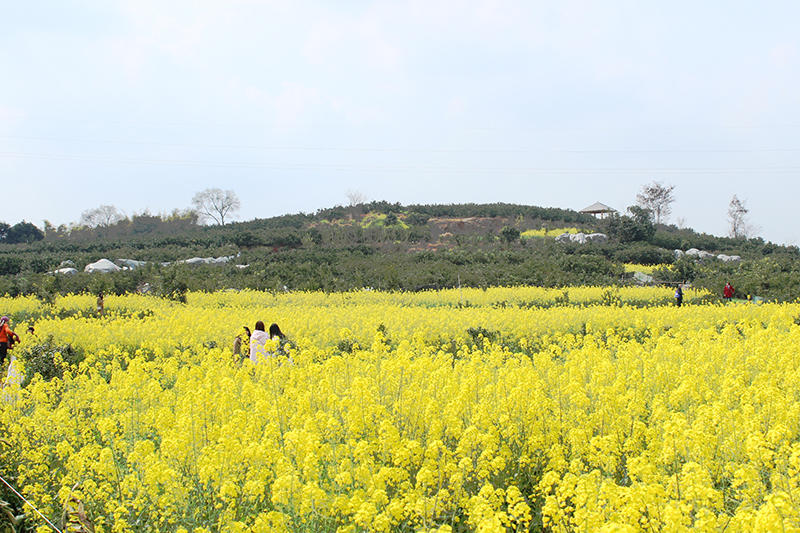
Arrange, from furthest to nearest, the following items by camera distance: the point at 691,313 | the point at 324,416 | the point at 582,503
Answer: the point at 691,313 → the point at 324,416 → the point at 582,503

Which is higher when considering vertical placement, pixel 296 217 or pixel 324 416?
pixel 296 217

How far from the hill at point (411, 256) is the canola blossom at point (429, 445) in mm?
15342

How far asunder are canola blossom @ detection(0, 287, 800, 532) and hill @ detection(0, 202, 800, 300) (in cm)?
1534

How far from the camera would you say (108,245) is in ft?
146

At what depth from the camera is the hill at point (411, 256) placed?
24.9 meters

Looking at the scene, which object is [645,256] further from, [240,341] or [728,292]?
[240,341]

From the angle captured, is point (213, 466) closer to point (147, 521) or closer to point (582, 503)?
point (147, 521)

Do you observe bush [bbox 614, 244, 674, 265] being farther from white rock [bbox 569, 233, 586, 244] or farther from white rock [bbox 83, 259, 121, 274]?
white rock [bbox 83, 259, 121, 274]

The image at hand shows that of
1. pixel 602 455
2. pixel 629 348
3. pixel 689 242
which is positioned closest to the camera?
pixel 602 455

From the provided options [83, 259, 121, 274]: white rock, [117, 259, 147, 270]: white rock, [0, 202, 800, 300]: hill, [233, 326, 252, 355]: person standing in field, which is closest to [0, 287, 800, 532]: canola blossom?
[233, 326, 252, 355]: person standing in field

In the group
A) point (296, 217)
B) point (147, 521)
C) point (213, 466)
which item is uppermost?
point (296, 217)

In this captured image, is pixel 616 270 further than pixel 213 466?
Yes

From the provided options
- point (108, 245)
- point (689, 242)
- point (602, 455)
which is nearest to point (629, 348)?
point (602, 455)

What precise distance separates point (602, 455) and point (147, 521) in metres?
3.54
